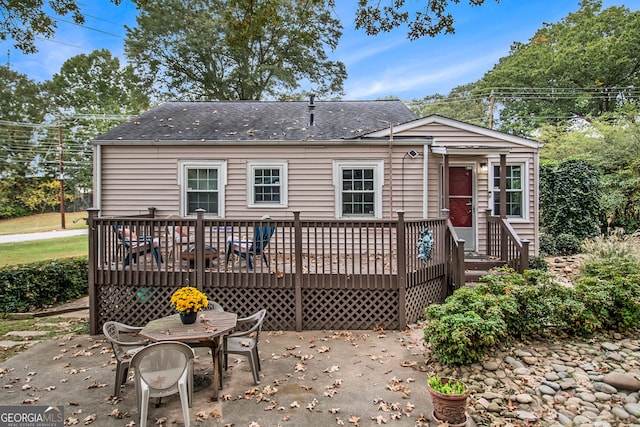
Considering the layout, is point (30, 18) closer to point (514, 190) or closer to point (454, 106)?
point (514, 190)

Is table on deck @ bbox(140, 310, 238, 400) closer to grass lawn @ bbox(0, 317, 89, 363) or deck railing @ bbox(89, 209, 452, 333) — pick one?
deck railing @ bbox(89, 209, 452, 333)

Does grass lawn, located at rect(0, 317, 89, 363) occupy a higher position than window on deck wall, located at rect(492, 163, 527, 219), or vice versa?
window on deck wall, located at rect(492, 163, 527, 219)

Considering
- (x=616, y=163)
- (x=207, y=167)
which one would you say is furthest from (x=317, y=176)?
(x=616, y=163)

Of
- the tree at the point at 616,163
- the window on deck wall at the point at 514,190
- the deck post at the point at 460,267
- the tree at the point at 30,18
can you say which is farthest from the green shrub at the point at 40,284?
the tree at the point at 616,163

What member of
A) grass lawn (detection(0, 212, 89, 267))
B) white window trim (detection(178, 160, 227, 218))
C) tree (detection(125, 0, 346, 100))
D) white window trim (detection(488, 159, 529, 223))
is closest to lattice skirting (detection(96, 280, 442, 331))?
white window trim (detection(178, 160, 227, 218))

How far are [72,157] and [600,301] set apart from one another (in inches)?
1348

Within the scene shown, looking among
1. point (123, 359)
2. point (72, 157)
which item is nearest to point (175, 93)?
point (72, 157)

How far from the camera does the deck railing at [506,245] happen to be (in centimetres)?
718

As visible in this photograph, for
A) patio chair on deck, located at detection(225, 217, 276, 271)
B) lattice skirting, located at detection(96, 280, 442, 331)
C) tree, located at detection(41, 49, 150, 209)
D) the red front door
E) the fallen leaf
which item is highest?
tree, located at detection(41, 49, 150, 209)

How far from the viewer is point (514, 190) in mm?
9453

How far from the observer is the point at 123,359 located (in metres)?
3.93

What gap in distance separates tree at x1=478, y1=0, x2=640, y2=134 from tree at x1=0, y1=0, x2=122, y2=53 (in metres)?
24.7

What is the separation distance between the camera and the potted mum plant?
4.07 meters

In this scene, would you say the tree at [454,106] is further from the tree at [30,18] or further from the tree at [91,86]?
the tree at [30,18]
